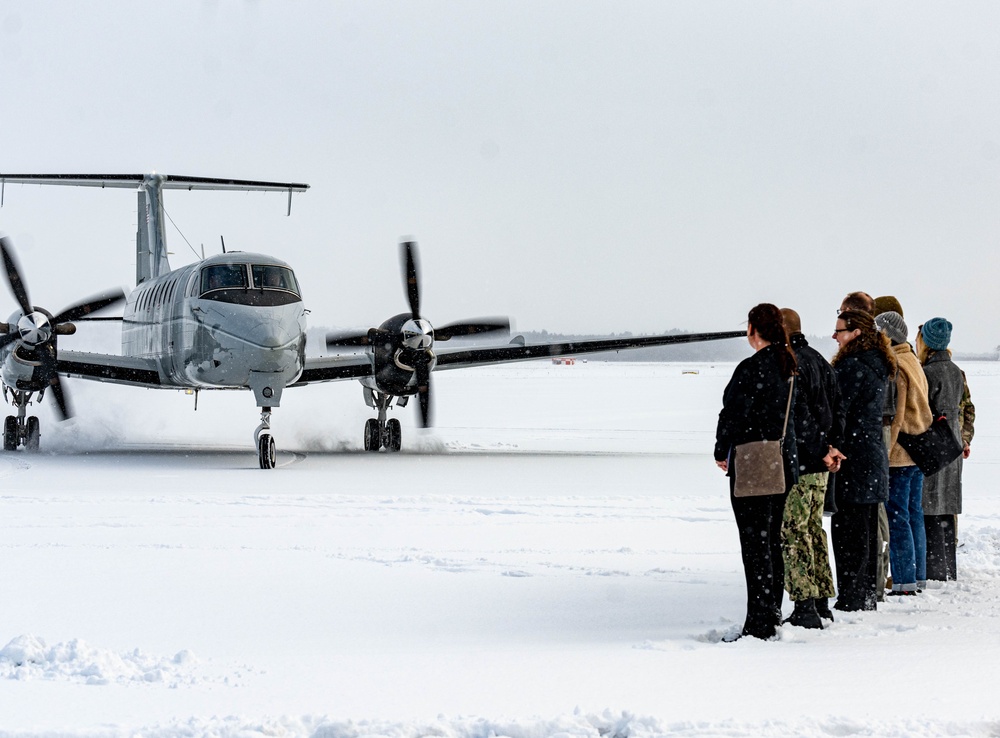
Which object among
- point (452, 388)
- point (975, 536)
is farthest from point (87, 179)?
point (452, 388)

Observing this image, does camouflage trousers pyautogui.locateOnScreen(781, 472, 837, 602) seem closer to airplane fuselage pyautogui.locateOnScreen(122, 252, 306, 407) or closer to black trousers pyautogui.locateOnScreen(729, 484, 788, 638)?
black trousers pyautogui.locateOnScreen(729, 484, 788, 638)

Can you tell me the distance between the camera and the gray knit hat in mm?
6867

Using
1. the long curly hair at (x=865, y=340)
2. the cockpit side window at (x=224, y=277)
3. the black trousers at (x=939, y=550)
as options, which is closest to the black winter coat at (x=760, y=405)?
the long curly hair at (x=865, y=340)

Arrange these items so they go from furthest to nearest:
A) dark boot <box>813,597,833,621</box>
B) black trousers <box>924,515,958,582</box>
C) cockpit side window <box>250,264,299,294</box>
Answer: cockpit side window <box>250,264,299,294</box>, black trousers <box>924,515,958,582</box>, dark boot <box>813,597,833,621</box>

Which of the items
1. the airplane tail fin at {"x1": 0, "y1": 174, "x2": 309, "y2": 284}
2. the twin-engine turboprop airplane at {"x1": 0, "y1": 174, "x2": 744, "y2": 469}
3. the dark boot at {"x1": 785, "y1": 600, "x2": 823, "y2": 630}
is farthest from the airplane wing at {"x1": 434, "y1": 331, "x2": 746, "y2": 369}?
the dark boot at {"x1": 785, "y1": 600, "x2": 823, "y2": 630}

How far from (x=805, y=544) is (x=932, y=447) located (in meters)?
1.55

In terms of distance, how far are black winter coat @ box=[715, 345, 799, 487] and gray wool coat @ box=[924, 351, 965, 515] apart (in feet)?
A: 6.95

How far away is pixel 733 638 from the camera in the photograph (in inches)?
220

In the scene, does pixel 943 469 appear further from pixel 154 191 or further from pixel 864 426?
pixel 154 191

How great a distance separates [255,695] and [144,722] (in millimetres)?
488

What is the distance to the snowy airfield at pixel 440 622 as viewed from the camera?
14.2 feet

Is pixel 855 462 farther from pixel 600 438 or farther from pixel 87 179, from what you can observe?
pixel 87 179

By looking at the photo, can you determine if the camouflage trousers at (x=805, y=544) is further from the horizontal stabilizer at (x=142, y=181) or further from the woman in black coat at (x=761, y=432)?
the horizontal stabilizer at (x=142, y=181)

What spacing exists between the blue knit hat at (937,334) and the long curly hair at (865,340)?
1006 mm
